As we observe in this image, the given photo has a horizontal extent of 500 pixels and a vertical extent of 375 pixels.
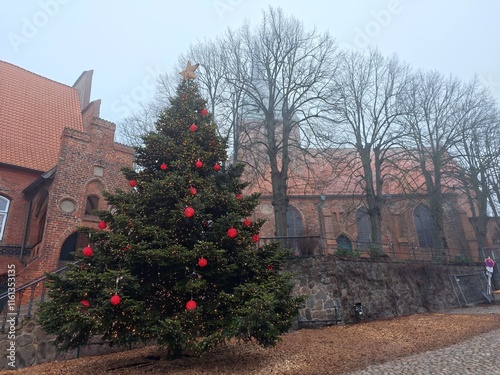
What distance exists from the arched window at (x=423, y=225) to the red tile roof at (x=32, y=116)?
24737 millimetres

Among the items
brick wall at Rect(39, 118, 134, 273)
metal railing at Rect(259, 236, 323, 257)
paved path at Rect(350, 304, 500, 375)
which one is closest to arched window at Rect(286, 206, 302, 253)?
metal railing at Rect(259, 236, 323, 257)

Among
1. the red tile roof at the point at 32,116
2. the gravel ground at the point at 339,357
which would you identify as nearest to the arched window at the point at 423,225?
the gravel ground at the point at 339,357

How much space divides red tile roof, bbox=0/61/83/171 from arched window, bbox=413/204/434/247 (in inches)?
974

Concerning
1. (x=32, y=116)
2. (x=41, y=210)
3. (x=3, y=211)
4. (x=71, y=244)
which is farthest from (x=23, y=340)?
(x=32, y=116)

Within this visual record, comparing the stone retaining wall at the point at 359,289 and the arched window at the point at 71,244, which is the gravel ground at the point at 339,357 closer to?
the stone retaining wall at the point at 359,289

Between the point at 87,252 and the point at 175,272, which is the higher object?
the point at 87,252

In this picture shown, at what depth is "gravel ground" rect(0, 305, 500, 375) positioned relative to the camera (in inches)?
216

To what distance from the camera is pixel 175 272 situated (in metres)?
5.99

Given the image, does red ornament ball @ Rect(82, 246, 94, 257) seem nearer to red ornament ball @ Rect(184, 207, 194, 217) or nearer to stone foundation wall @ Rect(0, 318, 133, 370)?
red ornament ball @ Rect(184, 207, 194, 217)

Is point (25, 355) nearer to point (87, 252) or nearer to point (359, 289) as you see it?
point (87, 252)

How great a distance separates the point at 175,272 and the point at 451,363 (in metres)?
4.99

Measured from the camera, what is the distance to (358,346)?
7336mm

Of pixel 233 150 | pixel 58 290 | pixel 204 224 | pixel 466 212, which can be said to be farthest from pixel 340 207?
pixel 58 290

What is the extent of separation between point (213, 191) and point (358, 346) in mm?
4724
